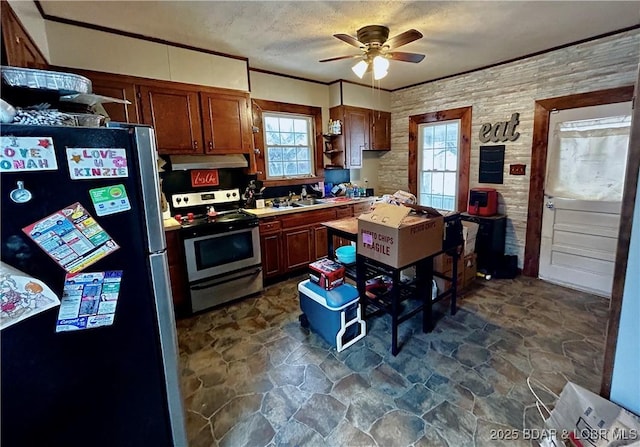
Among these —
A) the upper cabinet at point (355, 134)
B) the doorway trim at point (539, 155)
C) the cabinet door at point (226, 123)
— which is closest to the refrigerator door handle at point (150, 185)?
the cabinet door at point (226, 123)

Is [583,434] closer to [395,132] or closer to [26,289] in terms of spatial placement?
[26,289]

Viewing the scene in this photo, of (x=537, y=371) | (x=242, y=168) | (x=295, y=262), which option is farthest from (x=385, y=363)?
(x=242, y=168)

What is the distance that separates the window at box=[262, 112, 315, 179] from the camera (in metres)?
4.17

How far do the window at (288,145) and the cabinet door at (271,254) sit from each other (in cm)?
97

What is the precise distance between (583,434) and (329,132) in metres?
4.02

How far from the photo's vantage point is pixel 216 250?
3.14 meters

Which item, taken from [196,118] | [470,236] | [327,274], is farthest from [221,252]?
[470,236]

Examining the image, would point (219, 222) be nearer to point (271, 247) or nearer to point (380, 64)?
point (271, 247)

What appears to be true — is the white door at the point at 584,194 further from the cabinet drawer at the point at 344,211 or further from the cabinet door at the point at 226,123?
the cabinet door at the point at 226,123

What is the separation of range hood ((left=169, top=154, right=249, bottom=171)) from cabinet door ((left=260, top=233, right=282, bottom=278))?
0.89m

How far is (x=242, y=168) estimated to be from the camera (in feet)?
12.6

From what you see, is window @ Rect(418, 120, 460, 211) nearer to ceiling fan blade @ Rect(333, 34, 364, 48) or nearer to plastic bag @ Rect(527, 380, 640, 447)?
ceiling fan blade @ Rect(333, 34, 364, 48)

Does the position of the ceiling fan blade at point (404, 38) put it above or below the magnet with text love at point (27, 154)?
above

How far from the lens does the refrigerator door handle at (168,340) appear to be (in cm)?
127
